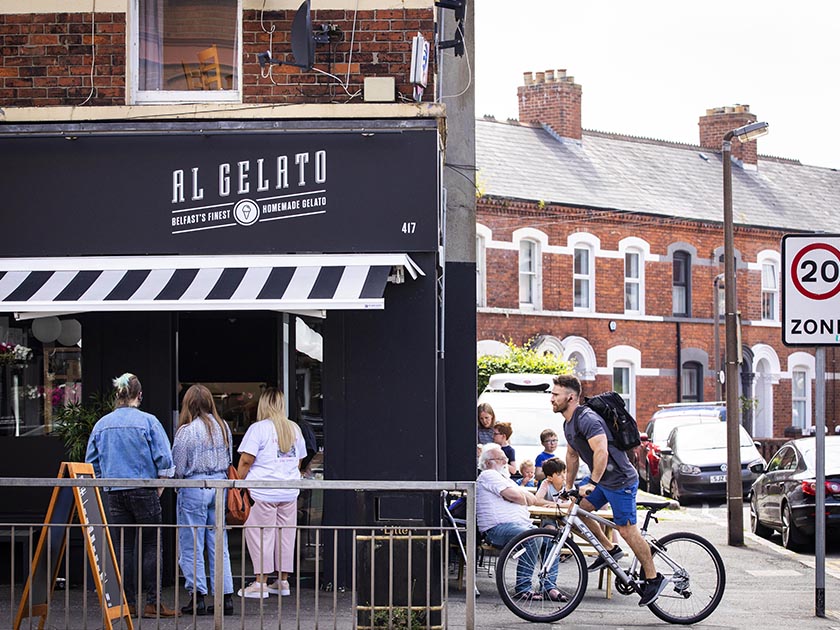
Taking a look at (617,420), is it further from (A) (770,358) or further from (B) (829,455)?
(A) (770,358)

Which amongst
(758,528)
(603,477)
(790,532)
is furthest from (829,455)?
(603,477)

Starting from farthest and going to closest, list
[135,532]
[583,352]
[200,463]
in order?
[583,352], [200,463], [135,532]

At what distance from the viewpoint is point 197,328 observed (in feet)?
40.1

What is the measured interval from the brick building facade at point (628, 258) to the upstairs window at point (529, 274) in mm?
40

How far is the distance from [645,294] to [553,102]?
7025 millimetres

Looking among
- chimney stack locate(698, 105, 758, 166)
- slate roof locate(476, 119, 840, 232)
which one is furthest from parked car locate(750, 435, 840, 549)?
chimney stack locate(698, 105, 758, 166)

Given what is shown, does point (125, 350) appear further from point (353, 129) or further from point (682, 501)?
point (682, 501)

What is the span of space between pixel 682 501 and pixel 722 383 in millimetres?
15514

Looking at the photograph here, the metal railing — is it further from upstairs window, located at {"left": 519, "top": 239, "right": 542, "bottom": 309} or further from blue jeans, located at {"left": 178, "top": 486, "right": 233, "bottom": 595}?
upstairs window, located at {"left": 519, "top": 239, "right": 542, "bottom": 309}

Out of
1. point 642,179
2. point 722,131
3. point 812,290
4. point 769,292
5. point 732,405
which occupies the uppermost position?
point 722,131

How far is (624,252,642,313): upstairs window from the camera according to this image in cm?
3891

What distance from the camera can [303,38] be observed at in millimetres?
10805

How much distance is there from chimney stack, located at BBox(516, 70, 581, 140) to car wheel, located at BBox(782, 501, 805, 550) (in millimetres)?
25821

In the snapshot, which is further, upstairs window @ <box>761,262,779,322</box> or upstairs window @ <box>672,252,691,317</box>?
upstairs window @ <box>761,262,779,322</box>
